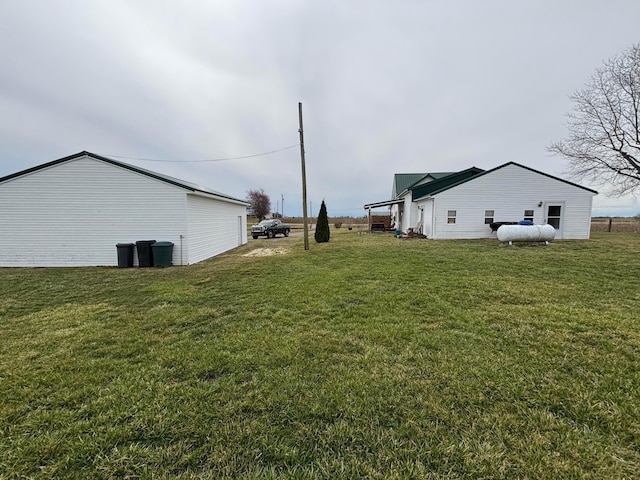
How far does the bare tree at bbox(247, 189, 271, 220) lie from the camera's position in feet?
191

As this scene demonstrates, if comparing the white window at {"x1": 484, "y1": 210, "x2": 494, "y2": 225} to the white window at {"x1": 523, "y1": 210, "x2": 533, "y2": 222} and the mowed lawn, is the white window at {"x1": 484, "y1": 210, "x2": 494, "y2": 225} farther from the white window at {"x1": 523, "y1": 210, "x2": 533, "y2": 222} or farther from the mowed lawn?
the mowed lawn

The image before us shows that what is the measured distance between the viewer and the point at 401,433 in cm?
204

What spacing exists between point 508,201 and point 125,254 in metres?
20.3

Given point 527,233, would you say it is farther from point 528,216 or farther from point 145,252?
point 145,252

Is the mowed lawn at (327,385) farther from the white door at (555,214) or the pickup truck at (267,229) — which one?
the pickup truck at (267,229)

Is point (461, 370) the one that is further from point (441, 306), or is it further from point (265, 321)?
point (265, 321)

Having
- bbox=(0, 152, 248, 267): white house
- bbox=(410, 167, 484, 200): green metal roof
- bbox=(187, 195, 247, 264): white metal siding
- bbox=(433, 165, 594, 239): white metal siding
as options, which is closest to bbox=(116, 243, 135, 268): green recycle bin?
bbox=(0, 152, 248, 267): white house

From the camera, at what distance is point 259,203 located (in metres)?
59.3

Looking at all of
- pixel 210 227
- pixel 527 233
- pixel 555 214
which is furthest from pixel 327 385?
pixel 555 214

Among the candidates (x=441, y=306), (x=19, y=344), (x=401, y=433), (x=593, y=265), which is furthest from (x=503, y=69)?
(x=19, y=344)

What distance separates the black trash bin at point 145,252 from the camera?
9.96 m

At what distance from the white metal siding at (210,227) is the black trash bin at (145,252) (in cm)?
135

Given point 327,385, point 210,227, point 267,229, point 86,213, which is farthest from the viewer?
point 267,229

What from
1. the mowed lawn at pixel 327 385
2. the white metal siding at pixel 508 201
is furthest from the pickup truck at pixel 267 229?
the mowed lawn at pixel 327 385
